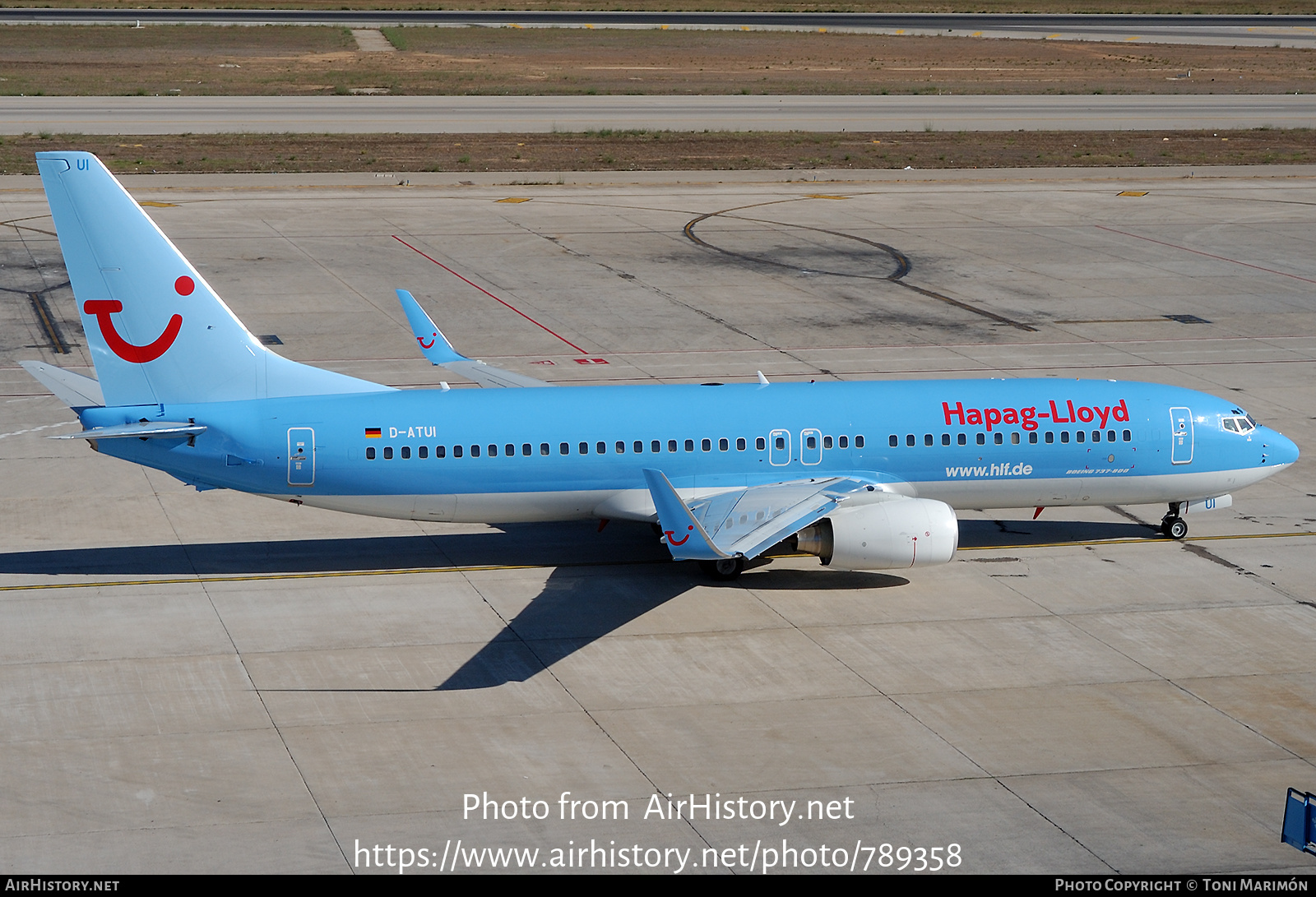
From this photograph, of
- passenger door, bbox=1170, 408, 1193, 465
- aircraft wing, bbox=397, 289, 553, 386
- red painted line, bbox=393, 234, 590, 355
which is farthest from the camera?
red painted line, bbox=393, 234, 590, 355

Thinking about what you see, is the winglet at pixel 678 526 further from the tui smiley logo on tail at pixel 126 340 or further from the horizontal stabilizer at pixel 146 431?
the tui smiley logo on tail at pixel 126 340

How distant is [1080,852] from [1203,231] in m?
60.3

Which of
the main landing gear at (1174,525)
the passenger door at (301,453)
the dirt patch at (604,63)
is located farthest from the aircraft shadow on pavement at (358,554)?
the dirt patch at (604,63)

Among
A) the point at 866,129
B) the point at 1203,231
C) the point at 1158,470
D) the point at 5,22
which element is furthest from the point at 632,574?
the point at 5,22

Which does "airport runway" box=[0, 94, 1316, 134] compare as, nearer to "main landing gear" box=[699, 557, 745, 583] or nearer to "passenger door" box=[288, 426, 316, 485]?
"passenger door" box=[288, 426, 316, 485]

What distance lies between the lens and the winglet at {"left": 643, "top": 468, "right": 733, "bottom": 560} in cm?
2753

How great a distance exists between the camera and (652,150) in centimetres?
9100

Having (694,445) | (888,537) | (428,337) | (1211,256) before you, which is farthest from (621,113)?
(888,537)

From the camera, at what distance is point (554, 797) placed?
2291cm

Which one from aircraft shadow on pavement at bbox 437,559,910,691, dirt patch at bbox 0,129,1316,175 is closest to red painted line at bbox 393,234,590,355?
dirt patch at bbox 0,129,1316,175

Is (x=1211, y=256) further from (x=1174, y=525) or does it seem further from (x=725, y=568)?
(x=725, y=568)

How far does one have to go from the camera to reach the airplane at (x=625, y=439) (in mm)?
29984

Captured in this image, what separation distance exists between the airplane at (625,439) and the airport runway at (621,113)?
65259mm

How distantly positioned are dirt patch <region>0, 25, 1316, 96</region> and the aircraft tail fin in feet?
266
